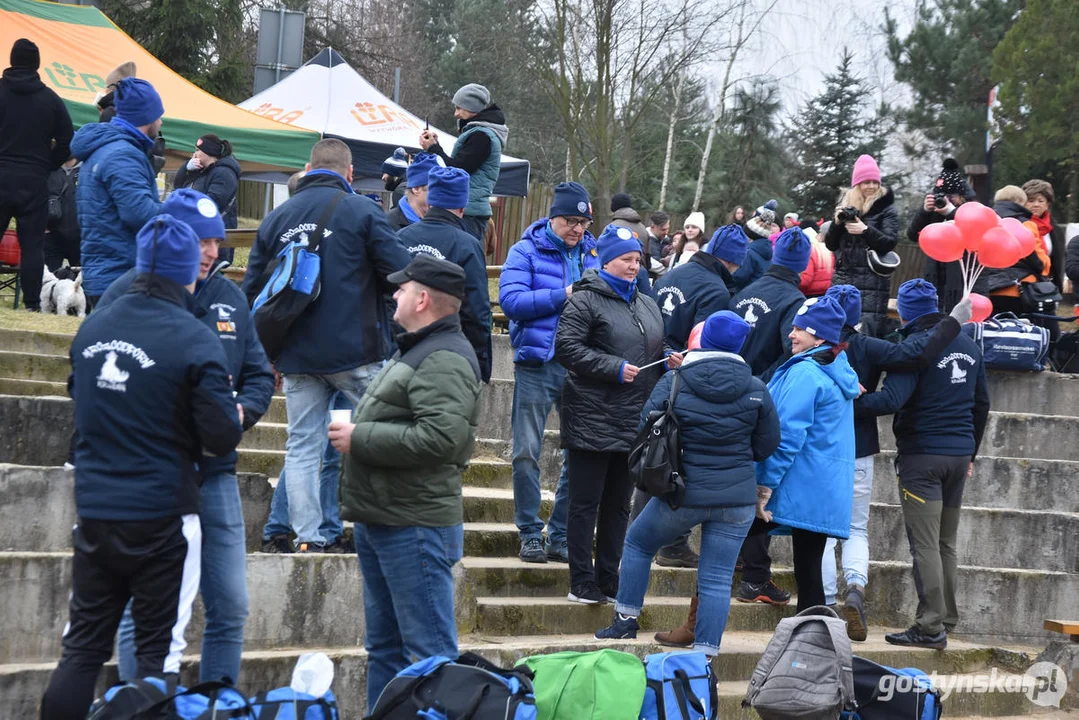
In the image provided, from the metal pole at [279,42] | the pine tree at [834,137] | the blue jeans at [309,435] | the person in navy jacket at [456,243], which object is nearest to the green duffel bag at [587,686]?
the blue jeans at [309,435]

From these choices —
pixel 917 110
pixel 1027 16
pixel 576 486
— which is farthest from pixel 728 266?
pixel 917 110

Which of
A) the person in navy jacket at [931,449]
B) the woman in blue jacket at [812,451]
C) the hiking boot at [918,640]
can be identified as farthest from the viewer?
the hiking boot at [918,640]

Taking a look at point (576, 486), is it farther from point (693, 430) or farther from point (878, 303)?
point (878, 303)

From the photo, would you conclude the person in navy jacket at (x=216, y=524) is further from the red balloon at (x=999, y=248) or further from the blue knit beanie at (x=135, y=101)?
the red balloon at (x=999, y=248)

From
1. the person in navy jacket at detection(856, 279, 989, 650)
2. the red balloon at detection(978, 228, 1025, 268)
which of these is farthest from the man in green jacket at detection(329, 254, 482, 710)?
the red balloon at detection(978, 228, 1025, 268)

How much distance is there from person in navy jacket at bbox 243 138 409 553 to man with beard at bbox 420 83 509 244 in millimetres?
1889

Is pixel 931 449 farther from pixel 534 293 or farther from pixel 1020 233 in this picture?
pixel 1020 233

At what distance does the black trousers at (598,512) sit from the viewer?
262 inches

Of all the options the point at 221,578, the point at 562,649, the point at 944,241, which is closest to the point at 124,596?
the point at 221,578

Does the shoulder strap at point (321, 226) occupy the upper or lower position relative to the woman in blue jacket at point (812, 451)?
upper

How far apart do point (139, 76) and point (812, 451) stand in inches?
324

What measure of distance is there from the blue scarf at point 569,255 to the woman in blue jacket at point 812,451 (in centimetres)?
128

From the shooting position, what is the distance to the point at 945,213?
987cm

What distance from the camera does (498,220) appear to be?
2184 cm
